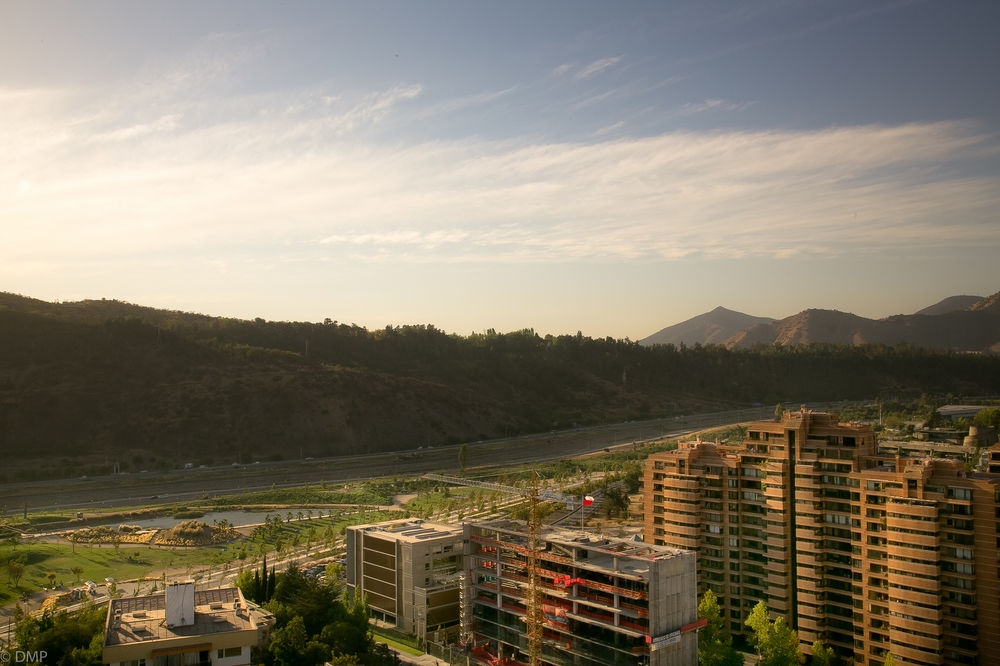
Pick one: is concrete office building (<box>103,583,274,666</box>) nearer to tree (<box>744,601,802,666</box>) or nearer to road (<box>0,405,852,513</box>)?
tree (<box>744,601,802,666</box>)

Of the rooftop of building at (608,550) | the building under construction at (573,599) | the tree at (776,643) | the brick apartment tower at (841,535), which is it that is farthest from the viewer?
the tree at (776,643)

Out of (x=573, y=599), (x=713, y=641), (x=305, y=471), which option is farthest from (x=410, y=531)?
(x=305, y=471)

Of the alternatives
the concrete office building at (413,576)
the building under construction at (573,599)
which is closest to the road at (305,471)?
the concrete office building at (413,576)

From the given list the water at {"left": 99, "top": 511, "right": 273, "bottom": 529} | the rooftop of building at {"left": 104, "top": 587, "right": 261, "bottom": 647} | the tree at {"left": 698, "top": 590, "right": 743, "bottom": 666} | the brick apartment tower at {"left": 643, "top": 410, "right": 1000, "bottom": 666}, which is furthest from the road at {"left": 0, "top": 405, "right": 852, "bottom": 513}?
the tree at {"left": 698, "top": 590, "right": 743, "bottom": 666}

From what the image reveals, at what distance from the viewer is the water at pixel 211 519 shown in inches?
1933

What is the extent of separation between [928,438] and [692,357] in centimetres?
6360

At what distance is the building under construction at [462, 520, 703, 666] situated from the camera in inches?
982

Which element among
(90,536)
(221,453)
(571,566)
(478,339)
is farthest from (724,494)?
(478,339)

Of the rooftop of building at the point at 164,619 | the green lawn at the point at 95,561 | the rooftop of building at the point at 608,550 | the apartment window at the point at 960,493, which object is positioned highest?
the apartment window at the point at 960,493

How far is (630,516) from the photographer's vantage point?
49438 millimetres

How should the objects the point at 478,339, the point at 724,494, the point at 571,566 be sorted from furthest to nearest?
the point at 478,339, the point at 724,494, the point at 571,566

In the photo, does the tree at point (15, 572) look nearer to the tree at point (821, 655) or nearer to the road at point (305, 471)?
the road at point (305, 471)

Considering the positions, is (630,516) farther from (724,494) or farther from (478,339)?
(478,339)

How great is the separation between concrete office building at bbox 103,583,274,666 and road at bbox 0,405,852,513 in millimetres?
36013
